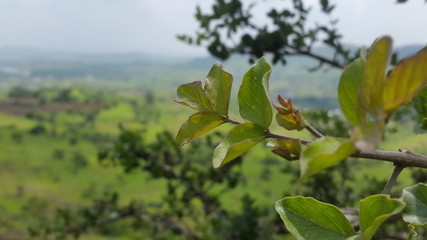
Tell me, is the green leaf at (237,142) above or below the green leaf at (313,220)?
above

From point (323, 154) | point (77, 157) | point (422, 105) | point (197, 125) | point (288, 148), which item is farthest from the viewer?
point (77, 157)

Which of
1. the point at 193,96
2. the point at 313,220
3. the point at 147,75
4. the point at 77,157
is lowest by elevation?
the point at 77,157

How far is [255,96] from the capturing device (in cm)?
47

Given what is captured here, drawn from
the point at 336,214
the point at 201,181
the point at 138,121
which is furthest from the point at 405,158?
the point at 138,121

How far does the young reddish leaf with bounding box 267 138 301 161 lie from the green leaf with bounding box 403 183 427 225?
110mm

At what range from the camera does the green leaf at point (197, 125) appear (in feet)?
1.57

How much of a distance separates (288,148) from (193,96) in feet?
0.43

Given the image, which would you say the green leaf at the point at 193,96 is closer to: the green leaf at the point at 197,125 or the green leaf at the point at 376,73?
the green leaf at the point at 197,125

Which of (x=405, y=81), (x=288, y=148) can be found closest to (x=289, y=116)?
(x=288, y=148)

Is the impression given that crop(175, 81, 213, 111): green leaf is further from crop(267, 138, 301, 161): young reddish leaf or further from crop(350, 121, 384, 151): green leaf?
crop(350, 121, 384, 151): green leaf

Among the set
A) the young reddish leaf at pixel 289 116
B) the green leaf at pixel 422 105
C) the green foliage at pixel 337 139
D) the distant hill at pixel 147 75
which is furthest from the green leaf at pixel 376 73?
the distant hill at pixel 147 75

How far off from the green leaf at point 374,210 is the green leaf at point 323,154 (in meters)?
0.08

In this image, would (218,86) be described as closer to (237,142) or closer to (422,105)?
(237,142)

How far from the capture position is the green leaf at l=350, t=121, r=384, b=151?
28 cm
